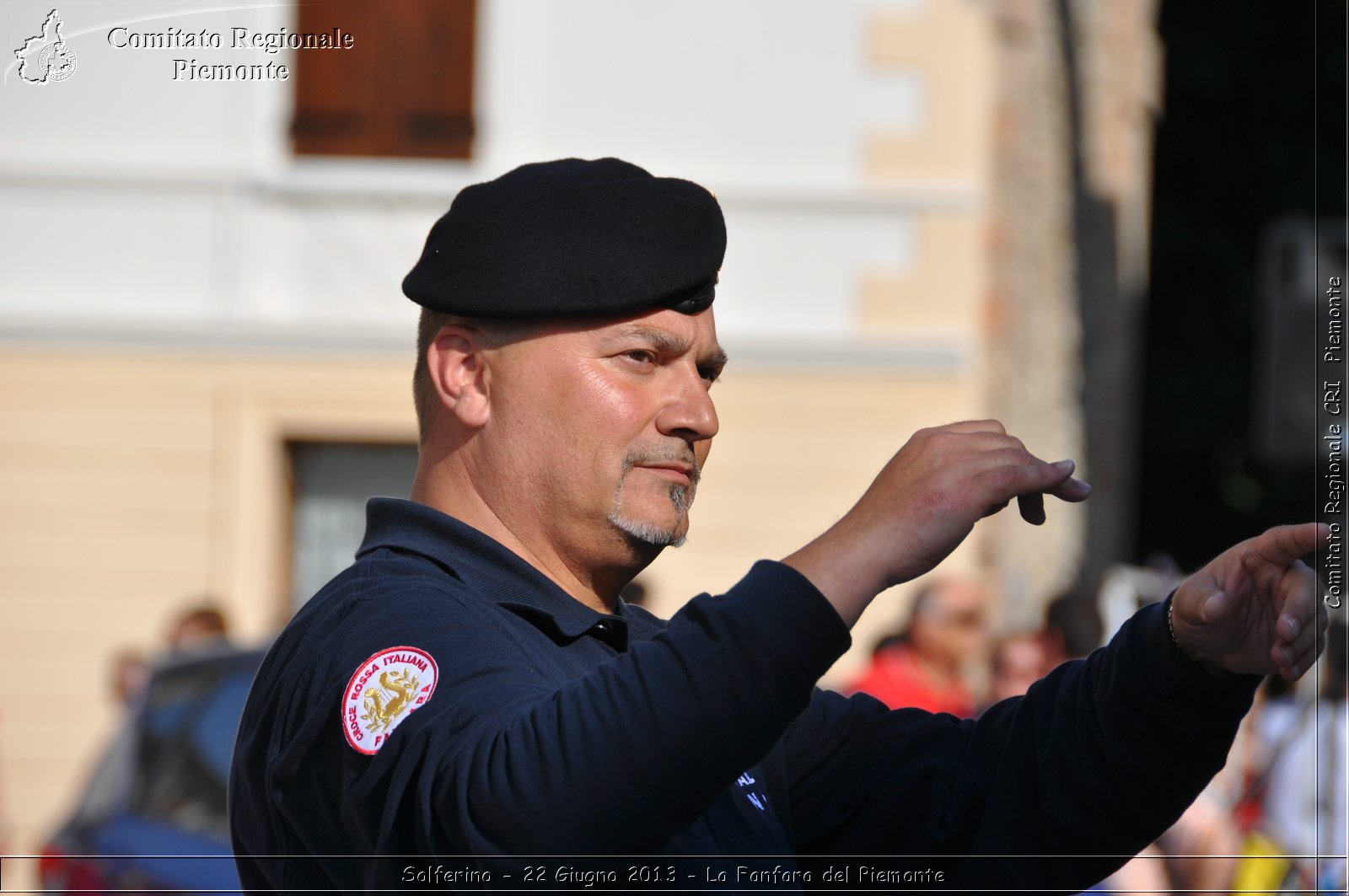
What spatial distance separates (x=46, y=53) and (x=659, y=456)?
1256 mm

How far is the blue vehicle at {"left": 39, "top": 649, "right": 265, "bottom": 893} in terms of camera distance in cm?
489

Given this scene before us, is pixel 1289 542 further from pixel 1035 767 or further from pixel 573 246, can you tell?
pixel 573 246

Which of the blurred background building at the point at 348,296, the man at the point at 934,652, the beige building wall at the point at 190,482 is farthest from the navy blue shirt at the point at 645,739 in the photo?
the beige building wall at the point at 190,482

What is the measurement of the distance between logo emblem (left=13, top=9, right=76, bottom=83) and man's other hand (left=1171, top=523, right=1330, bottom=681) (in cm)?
171

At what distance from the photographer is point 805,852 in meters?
2.08

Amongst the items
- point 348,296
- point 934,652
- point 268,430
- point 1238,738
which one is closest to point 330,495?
point 268,430

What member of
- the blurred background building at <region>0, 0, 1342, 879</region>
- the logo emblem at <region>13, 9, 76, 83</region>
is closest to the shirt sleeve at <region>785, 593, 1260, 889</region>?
the logo emblem at <region>13, 9, 76, 83</region>

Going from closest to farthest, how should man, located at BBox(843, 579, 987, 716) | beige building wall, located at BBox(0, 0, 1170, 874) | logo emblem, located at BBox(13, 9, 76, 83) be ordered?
logo emblem, located at BBox(13, 9, 76, 83)
man, located at BBox(843, 579, 987, 716)
beige building wall, located at BBox(0, 0, 1170, 874)

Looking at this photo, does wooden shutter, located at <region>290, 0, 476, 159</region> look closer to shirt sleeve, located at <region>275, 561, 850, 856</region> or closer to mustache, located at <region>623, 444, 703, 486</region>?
mustache, located at <region>623, 444, 703, 486</region>

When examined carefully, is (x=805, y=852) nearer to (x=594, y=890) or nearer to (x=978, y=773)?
(x=978, y=773)

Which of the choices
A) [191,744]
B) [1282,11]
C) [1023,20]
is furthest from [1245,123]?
[191,744]

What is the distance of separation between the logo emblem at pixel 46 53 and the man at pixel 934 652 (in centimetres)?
355

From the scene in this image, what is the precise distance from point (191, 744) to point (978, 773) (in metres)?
3.82

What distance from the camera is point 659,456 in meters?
1.82
